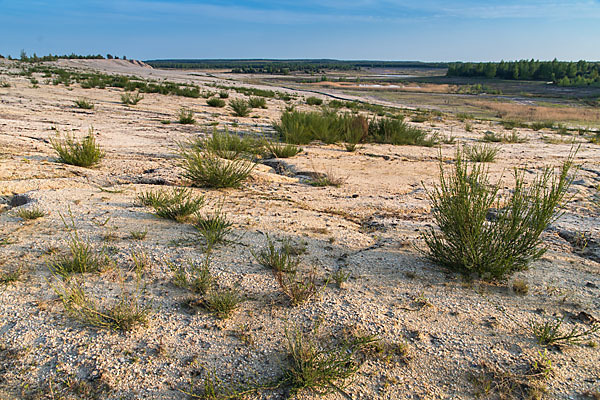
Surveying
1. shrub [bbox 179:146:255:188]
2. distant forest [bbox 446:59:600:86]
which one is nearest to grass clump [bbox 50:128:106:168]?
shrub [bbox 179:146:255:188]

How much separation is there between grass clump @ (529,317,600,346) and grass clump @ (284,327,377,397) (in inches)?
33.9

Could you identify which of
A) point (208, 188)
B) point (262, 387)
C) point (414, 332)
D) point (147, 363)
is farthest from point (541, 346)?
point (208, 188)

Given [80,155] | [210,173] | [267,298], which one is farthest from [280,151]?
[267,298]

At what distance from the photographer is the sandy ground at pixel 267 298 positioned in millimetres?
1843

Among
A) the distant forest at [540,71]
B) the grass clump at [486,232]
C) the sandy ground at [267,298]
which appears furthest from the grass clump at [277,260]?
the distant forest at [540,71]

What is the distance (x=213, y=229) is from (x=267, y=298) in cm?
84

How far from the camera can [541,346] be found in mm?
2051

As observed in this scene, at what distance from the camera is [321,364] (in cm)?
183

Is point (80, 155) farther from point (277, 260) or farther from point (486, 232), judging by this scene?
point (486, 232)

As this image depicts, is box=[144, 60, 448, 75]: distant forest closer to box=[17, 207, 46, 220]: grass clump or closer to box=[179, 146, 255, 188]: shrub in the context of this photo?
box=[179, 146, 255, 188]: shrub

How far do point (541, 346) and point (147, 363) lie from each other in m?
1.93

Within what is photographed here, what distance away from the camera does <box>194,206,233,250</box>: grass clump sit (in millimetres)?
2938

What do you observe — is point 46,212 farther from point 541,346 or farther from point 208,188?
point 541,346

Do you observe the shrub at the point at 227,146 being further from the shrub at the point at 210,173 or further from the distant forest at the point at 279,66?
the distant forest at the point at 279,66
